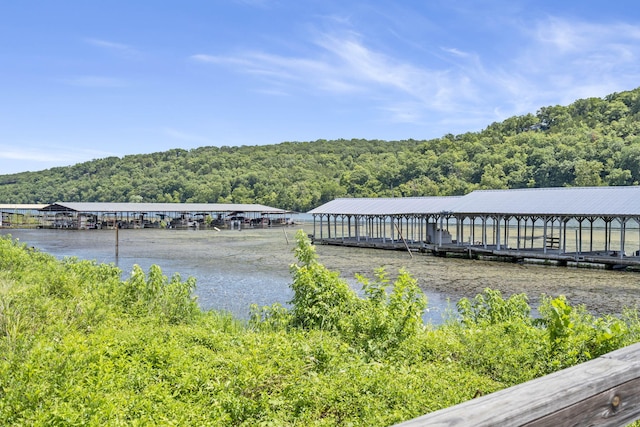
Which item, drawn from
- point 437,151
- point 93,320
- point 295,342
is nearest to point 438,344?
point 295,342

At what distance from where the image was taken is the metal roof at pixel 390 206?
36.6 meters

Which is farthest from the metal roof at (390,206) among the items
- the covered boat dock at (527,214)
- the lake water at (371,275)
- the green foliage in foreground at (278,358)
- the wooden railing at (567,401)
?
the wooden railing at (567,401)

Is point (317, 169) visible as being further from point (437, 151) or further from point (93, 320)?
point (93, 320)

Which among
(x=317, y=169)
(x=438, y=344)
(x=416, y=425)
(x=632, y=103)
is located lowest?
(x=438, y=344)

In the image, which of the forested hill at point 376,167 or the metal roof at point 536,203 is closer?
the metal roof at point 536,203

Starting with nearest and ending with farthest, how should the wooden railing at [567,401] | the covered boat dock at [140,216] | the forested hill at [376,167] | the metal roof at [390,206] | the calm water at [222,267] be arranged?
the wooden railing at [567,401] → the calm water at [222,267] → the metal roof at [390,206] → the covered boat dock at [140,216] → the forested hill at [376,167]

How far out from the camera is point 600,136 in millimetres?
86438

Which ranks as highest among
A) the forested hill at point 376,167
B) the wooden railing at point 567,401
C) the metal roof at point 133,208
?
the forested hill at point 376,167

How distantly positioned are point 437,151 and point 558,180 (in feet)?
131

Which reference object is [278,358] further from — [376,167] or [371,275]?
[376,167]

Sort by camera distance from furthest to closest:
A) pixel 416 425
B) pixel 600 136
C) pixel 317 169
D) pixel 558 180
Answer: pixel 317 169 < pixel 600 136 < pixel 558 180 < pixel 416 425

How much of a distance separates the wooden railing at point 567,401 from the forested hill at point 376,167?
78.0 m

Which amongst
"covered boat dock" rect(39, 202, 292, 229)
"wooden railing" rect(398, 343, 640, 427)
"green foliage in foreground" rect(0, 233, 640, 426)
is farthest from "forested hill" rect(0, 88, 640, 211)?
"wooden railing" rect(398, 343, 640, 427)

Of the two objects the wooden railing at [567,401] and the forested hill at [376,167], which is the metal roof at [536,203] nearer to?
the wooden railing at [567,401]
